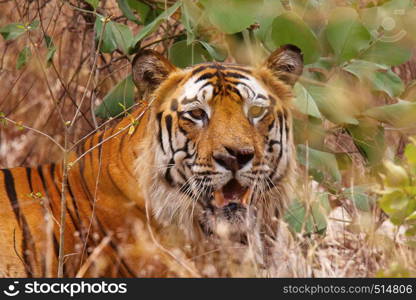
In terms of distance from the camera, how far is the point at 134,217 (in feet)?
12.9

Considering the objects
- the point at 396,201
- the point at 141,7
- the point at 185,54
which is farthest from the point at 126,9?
the point at 396,201

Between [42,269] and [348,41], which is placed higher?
[348,41]

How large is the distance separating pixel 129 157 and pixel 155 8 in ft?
3.67

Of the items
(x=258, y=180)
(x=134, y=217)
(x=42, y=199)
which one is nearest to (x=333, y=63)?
(x=258, y=180)

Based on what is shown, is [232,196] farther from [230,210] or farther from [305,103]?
[305,103]

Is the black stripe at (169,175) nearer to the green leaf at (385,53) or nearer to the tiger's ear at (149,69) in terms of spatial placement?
the tiger's ear at (149,69)

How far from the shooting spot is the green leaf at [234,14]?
4.11 metres

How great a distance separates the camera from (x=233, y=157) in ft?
12.0

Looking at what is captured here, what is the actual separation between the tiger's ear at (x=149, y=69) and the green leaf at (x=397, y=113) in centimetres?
107

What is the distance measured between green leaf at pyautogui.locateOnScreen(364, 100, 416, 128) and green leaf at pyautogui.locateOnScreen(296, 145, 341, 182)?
30 cm

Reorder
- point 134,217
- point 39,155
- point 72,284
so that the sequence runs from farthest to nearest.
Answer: point 39,155 → point 134,217 → point 72,284

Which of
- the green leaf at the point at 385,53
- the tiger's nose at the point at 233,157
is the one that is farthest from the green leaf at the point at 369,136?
the tiger's nose at the point at 233,157

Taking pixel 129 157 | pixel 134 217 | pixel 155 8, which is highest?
pixel 155 8

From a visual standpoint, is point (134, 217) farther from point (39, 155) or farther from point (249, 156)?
point (39, 155)
